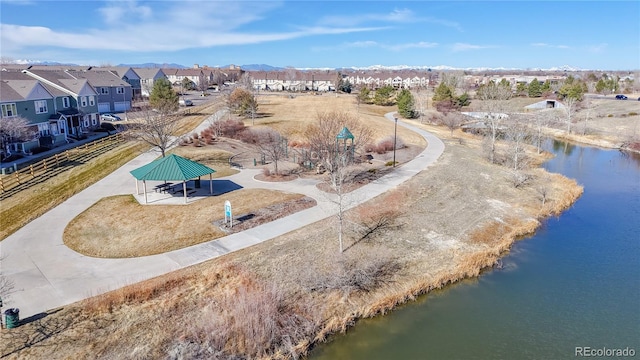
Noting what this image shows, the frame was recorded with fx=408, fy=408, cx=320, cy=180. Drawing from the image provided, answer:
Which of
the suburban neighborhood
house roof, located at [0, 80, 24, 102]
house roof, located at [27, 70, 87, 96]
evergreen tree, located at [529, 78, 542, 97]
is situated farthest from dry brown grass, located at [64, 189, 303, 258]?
evergreen tree, located at [529, 78, 542, 97]

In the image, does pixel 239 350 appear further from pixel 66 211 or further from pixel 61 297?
pixel 66 211

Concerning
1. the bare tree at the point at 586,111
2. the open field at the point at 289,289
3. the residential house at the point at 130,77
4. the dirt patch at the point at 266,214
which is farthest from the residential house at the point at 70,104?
the bare tree at the point at 586,111

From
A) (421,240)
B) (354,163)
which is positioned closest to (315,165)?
(354,163)

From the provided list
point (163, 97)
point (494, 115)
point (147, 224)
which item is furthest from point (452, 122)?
point (147, 224)

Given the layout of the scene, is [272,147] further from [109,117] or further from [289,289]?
[109,117]

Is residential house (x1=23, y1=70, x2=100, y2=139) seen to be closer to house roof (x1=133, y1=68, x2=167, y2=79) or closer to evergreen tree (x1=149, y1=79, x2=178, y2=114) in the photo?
evergreen tree (x1=149, y1=79, x2=178, y2=114)

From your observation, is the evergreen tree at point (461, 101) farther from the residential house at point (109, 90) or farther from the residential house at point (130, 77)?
the residential house at point (130, 77)
